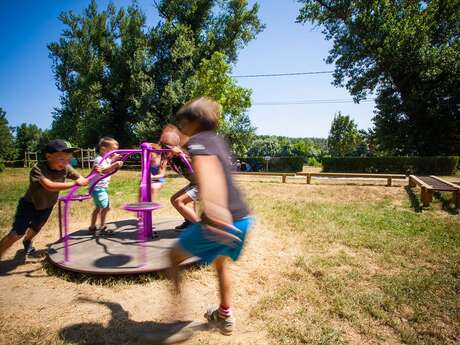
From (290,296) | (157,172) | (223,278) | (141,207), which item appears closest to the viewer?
(223,278)

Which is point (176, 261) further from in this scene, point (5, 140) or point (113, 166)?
point (5, 140)

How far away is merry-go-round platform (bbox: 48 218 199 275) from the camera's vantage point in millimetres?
3426

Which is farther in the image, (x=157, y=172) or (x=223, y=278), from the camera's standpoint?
(x=157, y=172)

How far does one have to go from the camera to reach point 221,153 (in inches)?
77.1

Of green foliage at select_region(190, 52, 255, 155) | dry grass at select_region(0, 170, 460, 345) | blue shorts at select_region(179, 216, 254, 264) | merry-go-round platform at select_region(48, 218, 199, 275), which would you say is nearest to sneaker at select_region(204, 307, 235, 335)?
dry grass at select_region(0, 170, 460, 345)

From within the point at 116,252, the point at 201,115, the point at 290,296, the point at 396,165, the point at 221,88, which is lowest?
the point at 290,296

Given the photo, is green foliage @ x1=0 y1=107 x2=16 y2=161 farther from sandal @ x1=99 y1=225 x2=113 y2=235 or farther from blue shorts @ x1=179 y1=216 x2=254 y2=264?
blue shorts @ x1=179 y1=216 x2=254 y2=264

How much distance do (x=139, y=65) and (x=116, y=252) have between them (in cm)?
2483

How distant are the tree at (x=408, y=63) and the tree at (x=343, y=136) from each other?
75.2 ft

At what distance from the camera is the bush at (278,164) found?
29.1 meters

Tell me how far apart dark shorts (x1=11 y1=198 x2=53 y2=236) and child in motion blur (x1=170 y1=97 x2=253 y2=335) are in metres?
2.46

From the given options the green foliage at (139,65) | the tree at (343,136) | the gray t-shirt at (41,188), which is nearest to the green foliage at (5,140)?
the green foliage at (139,65)

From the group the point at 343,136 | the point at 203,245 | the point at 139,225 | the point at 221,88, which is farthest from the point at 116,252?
the point at 343,136

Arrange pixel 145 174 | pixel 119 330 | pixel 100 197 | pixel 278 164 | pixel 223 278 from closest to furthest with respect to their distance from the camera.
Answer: pixel 223 278
pixel 119 330
pixel 145 174
pixel 100 197
pixel 278 164
